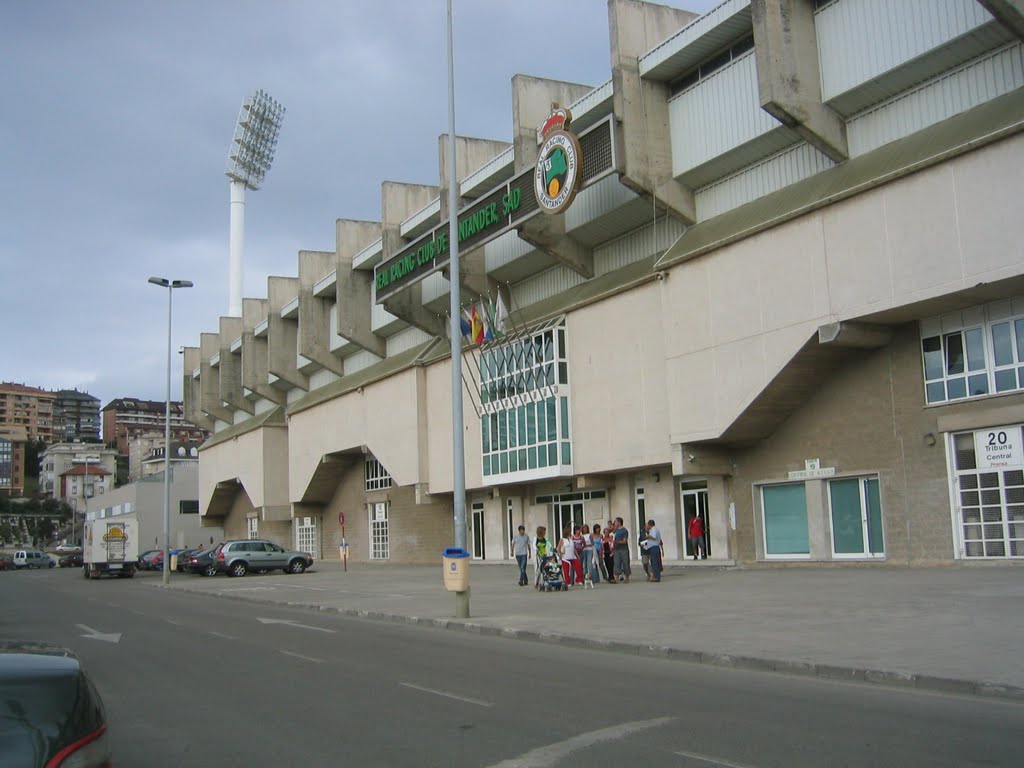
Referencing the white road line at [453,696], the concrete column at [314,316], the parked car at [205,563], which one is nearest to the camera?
the white road line at [453,696]

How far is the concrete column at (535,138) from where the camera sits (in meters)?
33.9

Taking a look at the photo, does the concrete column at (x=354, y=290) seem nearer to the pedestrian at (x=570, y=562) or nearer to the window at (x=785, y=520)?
the pedestrian at (x=570, y=562)

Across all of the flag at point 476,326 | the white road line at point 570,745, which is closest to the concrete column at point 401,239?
the flag at point 476,326

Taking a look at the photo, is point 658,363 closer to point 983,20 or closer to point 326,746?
point 983,20

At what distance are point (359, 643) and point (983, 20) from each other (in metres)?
19.3

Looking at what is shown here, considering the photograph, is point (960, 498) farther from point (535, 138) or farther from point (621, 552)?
point (535, 138)

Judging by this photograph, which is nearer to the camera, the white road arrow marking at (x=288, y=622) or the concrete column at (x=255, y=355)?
the white road arrow marking at (x=288, y=622)

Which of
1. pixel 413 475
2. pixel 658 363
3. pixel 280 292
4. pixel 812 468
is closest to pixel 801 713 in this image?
pixel 812 468

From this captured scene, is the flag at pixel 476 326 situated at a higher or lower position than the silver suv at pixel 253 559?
higher

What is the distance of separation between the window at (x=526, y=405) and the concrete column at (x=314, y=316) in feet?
63.4

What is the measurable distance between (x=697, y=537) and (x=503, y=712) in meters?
21.9

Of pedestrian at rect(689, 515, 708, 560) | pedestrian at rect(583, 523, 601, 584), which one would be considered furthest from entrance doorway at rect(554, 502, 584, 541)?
pedestrian at rect(583, 523, 601, 584)

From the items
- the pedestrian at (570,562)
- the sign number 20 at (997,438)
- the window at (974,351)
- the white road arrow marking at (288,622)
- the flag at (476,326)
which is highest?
the flag at (476,326)

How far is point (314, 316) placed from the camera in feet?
181
